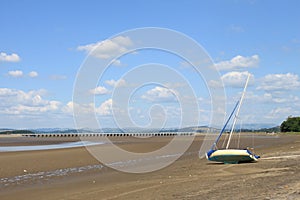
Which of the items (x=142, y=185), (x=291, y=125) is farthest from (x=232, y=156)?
(x=291, y=125)

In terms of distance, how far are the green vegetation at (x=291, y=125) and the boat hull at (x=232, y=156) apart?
136 m

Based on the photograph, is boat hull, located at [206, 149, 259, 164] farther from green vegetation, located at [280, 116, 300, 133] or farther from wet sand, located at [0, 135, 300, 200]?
green vegetation, located at [280, 116, 300, 133]

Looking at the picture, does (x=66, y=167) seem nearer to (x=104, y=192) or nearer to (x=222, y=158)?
(x=222, y=158)

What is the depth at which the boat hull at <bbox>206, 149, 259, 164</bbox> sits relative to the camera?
25.9 metres

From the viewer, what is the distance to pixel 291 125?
160000mm

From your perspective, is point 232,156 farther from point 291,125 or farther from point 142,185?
point 291,125

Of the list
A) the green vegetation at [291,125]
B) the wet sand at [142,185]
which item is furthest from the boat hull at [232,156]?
the green vegetation at [291,125]

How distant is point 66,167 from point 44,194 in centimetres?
1173

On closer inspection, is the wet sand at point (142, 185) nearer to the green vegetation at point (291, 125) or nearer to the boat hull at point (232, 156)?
the boat hull at point (232, 156)

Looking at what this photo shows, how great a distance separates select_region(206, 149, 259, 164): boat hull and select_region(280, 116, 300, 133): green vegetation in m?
136

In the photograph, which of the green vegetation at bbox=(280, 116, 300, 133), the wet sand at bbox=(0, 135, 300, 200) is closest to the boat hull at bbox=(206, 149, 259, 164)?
the wet sand at bbox=(0, 135, 300, 200)

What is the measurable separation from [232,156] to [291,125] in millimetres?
142681

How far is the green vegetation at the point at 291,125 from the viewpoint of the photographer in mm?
155800

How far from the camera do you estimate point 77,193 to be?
17.2 meters
